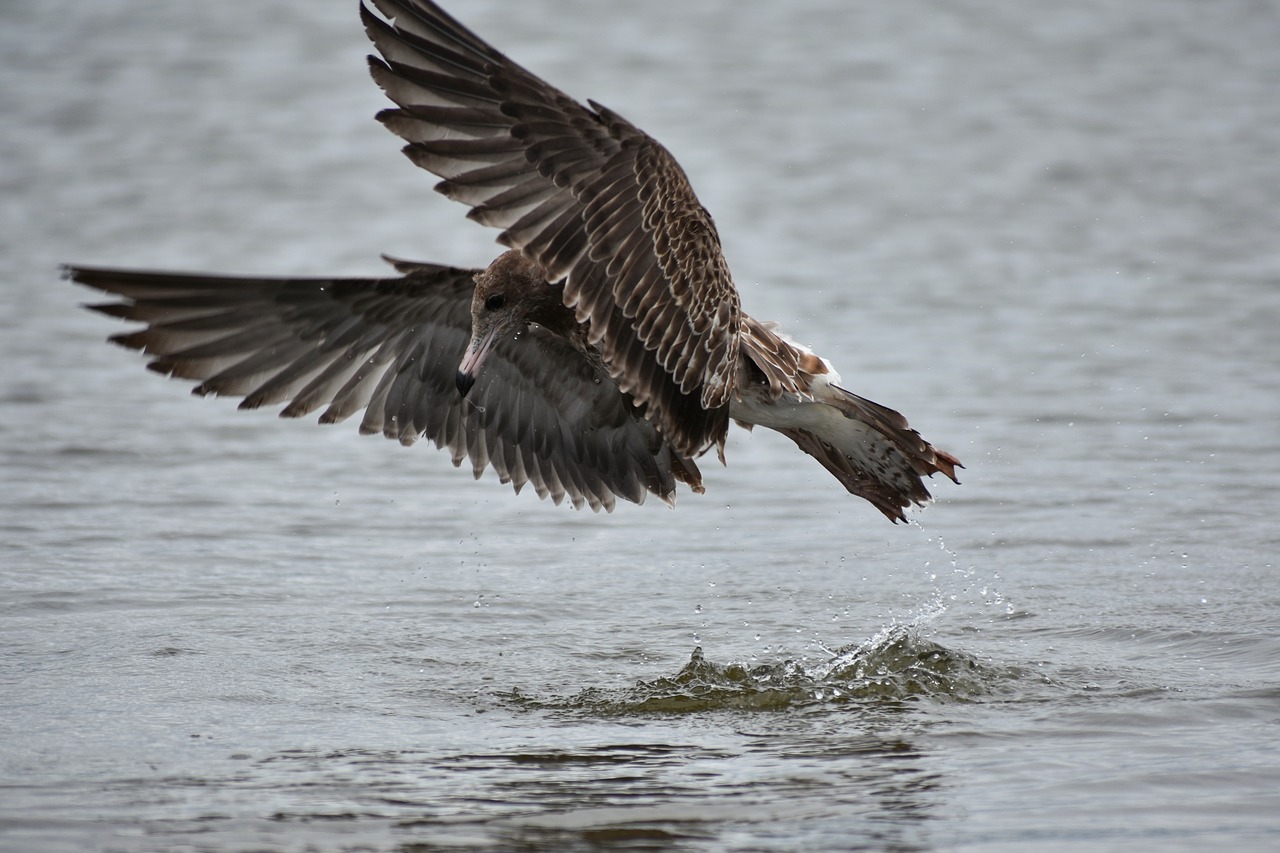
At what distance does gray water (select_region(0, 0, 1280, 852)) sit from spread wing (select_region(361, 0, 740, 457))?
1.23 m

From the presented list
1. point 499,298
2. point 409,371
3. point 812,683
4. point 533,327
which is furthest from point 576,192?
point 812,683

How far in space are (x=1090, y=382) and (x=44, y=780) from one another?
21.3ft

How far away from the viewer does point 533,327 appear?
623cm

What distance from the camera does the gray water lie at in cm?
486

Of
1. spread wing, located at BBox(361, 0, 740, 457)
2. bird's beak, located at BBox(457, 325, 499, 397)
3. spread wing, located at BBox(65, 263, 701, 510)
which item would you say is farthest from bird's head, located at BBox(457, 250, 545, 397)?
spread wing, located at BBox(361, 0, 740, 457)

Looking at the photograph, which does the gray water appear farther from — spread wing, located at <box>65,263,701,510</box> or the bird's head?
the bird's head

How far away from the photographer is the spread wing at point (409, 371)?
5766 millimetres

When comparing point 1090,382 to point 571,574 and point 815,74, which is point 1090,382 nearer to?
point 571,574

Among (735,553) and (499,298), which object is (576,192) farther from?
(735,553)

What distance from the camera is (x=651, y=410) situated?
5566 mm

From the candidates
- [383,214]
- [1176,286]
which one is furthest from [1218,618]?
[383,214]

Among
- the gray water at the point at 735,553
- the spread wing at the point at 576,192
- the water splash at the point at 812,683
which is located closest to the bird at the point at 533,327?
the spread wing at the point at 576,192

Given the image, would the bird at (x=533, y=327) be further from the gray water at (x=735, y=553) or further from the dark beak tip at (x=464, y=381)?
the gray water at (x=735, y=553)

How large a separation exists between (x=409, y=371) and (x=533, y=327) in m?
0.50
